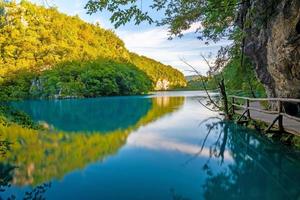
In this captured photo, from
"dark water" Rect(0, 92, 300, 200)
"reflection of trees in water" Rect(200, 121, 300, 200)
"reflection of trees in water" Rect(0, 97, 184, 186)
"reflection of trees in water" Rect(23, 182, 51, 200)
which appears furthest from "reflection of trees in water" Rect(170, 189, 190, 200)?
"reflection of trees in water" Rect(0, 97, 184, 186)

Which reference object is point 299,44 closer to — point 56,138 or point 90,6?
point 90,6

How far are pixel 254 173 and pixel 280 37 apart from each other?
3.25 meters

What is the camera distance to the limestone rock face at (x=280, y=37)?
7645 mm

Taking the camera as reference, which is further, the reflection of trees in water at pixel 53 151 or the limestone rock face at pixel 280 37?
the reflection of trees in water at pixel 53 151

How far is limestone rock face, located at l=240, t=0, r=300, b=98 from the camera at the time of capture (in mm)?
A: 7645

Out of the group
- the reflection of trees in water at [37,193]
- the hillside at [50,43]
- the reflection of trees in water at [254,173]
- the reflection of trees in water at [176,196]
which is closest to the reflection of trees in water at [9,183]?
the reflection of trees in water at [37,193]

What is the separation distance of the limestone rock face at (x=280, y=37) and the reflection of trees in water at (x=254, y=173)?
182 cm

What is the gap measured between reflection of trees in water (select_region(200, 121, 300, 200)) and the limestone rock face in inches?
71.8

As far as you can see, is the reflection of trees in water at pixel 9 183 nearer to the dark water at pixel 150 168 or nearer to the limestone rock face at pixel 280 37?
the dark water at pixel 150 168

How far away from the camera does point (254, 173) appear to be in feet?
25.2

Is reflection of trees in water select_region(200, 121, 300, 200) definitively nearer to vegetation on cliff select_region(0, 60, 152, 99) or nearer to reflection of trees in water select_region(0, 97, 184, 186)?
reflection of trees in water select_region(0, 97, 184, 186)

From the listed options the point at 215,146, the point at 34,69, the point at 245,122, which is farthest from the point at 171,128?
the point at 34,69

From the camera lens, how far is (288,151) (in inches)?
375

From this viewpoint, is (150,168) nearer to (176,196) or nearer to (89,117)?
(176,196)
